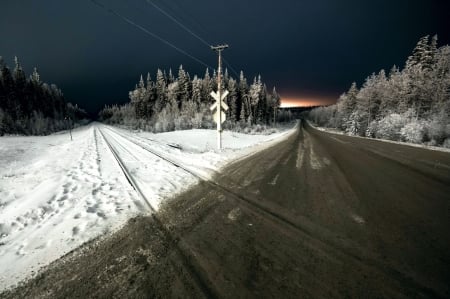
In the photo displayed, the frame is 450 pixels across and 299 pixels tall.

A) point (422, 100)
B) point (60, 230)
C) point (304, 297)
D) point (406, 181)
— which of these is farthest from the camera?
point (422, 100)

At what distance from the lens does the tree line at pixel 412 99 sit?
26.6 meters

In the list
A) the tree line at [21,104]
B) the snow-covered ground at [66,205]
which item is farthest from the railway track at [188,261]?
the tree line at [21,104]

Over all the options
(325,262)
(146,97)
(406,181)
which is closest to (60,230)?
(325,262)

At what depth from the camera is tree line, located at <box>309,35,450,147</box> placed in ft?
87.2

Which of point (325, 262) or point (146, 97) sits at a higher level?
point (146, 97)

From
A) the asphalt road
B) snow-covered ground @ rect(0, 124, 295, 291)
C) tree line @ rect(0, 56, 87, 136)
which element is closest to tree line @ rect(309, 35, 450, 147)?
the asphalt road

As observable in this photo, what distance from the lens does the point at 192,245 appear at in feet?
11.1

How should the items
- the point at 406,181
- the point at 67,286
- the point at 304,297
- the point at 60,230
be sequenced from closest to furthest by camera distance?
the point at 304,297 → the point at 67,286 → the point at 60,230 → the point at 406,181

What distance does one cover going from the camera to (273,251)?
317 cm

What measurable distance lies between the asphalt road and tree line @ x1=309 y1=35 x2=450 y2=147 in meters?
23.8

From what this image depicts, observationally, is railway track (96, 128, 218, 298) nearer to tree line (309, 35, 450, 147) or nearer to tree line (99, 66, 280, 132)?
tree line (309, 35, 450, 147)

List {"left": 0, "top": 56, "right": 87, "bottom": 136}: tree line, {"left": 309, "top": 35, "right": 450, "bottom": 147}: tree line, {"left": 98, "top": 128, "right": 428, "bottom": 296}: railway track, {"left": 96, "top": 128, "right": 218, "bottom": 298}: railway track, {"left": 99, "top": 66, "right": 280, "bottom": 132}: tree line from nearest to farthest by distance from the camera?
{"left": 96, "top": 128, "right": 218, "bottom": 298}: railway track → {"left": 98, "top": 128, "right": 428, "bottom": 296}: railway track → {"left": 309, "top": 35, "right": 450, "bottom": 147}: tree line → {"left": 0, "top": 56, "right": 87, "bottom": 136}: tree line → {"left": 99, "top": 66, "right": 280, "bottom": 132}: tree line

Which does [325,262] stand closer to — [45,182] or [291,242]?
[291,242]

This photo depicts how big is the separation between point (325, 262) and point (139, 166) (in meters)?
8.34
